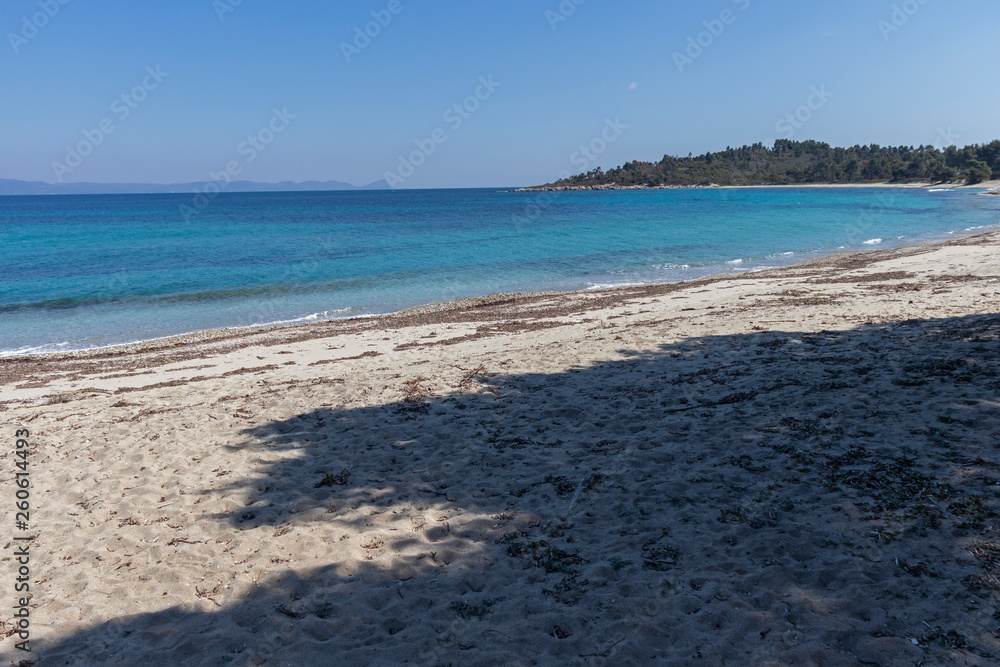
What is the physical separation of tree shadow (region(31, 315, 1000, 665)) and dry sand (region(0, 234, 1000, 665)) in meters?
0.02

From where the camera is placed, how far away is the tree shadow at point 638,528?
3447 millimetres

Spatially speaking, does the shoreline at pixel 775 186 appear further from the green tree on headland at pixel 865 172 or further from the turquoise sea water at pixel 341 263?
the turquoise sea water at pixel 341 263

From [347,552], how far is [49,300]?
26.0 metres

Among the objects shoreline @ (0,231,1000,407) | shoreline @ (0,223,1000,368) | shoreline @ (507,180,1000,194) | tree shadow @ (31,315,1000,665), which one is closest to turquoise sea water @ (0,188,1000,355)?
shoreline @ (0,223,1000,368)

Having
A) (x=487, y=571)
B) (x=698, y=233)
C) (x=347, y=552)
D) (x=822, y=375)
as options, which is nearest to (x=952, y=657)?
(x=487, y=571)

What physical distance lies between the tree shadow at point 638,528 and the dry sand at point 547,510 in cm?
2

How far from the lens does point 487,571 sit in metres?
4.28

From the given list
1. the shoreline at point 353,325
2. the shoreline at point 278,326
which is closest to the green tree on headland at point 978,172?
the shoreline at point 353,325

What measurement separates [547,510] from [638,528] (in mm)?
831

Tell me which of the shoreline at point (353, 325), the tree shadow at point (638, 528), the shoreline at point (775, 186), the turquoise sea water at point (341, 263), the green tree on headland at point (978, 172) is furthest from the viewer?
the shoreline at point (775, 186)

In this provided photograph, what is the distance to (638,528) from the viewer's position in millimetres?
4695

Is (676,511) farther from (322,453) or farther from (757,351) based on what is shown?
(757,351)

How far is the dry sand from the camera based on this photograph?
11.6 ft

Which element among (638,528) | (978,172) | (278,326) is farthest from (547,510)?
(978,172)
